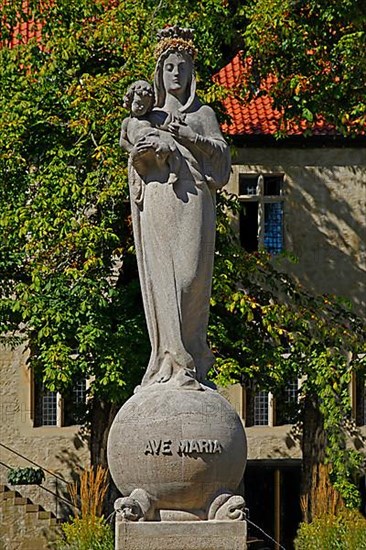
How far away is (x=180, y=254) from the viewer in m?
13.1

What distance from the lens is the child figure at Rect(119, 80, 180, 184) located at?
13078mm

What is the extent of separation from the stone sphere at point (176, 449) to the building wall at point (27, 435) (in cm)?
2539

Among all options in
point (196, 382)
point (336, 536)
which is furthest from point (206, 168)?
point (336, 536)

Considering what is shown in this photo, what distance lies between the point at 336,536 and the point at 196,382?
12.3 meters

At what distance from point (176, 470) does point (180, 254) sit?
169 cm

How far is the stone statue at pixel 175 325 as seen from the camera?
12.4 meters

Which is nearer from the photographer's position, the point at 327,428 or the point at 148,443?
the point at 148,443

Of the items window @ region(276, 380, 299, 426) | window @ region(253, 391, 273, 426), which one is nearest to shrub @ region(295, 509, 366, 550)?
window @ region(276, 380, 299, 426)

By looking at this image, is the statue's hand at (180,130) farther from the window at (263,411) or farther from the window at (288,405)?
the window at (263,411)

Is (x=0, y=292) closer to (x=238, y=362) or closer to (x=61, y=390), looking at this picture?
(x=61, y=390)

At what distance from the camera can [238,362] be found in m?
27.0

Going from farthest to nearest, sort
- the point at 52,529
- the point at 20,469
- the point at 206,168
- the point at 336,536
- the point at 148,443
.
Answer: the point at 20,469 < the point at 52,529 < the point at 336,536 < the point at 206,168 < the point at 148,443

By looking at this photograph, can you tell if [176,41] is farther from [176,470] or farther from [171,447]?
[176,470]

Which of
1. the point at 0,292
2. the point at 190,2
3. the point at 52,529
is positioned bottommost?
the point at 52,529
